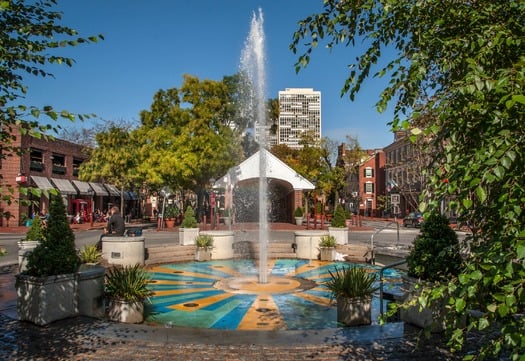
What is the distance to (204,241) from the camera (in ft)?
56.2

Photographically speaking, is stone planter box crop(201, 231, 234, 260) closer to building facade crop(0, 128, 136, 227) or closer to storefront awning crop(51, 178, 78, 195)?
building facade crop(0, 128, 136, 227)

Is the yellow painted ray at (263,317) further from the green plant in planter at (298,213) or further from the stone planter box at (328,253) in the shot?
the green plant in planter at (298,213)

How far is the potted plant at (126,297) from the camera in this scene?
26.7 feet

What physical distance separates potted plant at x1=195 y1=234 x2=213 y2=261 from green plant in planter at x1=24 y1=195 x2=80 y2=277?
8888 mm

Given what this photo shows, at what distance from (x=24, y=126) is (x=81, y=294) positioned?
538 centimetres

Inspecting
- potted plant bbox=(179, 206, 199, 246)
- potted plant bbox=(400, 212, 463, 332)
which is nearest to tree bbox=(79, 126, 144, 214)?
potted plant bbox=(179, 206, 199, 246)

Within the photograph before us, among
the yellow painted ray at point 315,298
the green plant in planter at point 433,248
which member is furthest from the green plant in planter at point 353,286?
the yellow painted ray at point 315,298

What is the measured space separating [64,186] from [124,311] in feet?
141

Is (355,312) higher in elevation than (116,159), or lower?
lower

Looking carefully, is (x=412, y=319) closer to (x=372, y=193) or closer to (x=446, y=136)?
(x=446, y=136)

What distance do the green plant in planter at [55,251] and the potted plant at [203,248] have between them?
889 centimetres

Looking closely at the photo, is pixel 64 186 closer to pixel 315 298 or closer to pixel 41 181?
pixel 41 181

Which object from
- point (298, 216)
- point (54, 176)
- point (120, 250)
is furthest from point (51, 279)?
point (54, 176)

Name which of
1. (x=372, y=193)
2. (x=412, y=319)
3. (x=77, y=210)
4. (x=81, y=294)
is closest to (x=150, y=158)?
(x=77, y=210)
